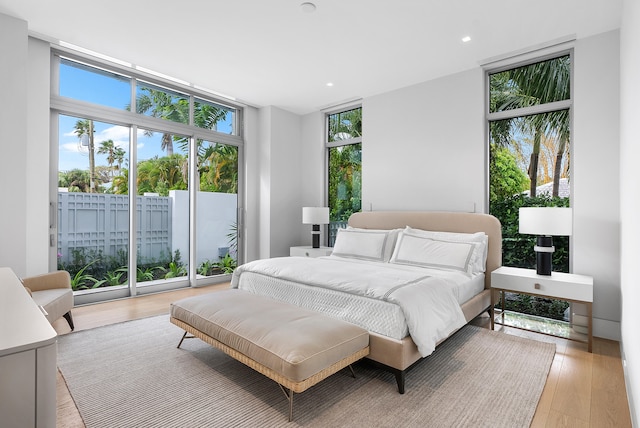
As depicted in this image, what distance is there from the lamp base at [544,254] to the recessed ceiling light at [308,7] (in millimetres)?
2960

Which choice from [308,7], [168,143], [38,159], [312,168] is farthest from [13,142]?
[312,168]

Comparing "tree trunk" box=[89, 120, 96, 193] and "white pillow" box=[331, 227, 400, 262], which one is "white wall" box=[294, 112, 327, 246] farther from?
"tree trunk" box=[89, 120, 96, 193]

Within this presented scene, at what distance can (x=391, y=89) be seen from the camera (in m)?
4.58

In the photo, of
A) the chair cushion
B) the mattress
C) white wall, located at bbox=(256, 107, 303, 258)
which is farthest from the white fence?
the mattress

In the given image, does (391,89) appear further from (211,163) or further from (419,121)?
(211,163)

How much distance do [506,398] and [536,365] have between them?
2.06ft

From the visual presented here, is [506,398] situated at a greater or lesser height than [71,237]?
lesser

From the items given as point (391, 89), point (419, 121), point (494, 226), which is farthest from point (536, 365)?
point (391, 89)

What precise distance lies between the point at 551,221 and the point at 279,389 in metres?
2.71

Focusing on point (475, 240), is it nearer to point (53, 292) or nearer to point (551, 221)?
point (551, 221)

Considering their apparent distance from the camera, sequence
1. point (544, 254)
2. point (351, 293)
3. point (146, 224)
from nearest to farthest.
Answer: point (351, 293) < point (544, 254) < point (146, 224)

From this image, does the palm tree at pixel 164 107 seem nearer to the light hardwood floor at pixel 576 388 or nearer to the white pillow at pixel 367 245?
the light hardwood floor at pixel 576 388

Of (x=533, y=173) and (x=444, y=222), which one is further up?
(x=533, y=173)

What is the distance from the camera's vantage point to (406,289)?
2271 mm
